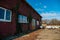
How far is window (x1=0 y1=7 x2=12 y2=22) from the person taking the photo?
8945mm

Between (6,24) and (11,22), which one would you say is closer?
(6,24)

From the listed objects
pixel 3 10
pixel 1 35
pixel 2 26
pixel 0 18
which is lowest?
pixel 1 35

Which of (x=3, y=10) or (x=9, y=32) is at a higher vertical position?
(x=3, y=10)

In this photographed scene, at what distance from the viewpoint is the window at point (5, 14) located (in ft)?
29.3

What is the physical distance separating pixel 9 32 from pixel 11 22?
1.06m

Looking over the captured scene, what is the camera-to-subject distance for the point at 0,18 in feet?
28.8

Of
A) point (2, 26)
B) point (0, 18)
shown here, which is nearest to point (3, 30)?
point (2, 26)

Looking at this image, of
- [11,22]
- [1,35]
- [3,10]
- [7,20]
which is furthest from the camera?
[11,22]

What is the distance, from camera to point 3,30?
29.8ft

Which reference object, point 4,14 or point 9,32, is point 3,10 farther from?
point 9,32

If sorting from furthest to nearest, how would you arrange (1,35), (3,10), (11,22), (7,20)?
(11,22)
(7,20)
(3,10)
(1,35)

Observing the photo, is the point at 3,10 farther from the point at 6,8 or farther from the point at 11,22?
the point at 11,22

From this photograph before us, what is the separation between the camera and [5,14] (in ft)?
31.2

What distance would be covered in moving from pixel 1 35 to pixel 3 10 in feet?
6.65
